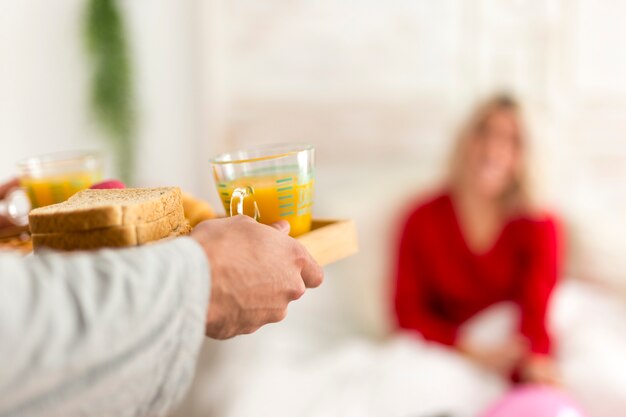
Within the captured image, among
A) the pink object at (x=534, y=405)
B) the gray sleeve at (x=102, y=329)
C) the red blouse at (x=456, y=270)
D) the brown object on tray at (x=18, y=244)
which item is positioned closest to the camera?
the gray sleeve at (x=102, y=329)

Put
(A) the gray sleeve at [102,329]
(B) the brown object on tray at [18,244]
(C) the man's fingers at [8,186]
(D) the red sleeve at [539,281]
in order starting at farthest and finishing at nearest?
(D) the red sleeve at [539,281] → (C) the man's fingers at [8,186] → (B) the brown object on tray at [18,244] → (A) the gray sleeve at [102,329]

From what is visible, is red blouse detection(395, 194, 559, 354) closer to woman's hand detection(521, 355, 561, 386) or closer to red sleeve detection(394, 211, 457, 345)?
red sleeve detection(394, 211, 457, 345)

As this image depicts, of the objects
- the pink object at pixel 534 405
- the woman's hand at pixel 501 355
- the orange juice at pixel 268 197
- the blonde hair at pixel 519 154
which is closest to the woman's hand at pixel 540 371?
the woman's hand at pixel 501 355

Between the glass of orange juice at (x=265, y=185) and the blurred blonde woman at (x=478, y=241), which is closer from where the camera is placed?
the glass of orange juice at (x=265, y=185)

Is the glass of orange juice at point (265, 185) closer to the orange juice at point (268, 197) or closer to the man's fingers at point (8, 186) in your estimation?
the orange juice at point (268, 197)

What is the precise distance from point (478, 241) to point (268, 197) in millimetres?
1427

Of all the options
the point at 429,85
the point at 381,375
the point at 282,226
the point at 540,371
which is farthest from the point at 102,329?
the point at 429,85

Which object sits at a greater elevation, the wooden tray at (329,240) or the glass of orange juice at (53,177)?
the glass of orange juice at (53,177)

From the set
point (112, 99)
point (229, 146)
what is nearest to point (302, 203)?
point (112, 99)

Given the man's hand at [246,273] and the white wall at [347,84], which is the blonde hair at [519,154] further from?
the man's hand at [246,273]

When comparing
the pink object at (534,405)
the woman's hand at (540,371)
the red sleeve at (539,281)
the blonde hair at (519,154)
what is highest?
the blonde hair at (519,154)

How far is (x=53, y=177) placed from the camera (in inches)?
33.5

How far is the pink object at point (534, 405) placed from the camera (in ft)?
4.34

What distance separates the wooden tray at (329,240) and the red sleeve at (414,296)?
1178mm
